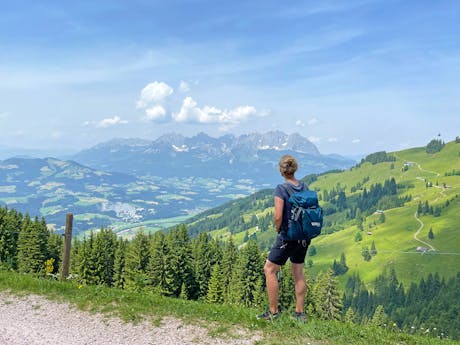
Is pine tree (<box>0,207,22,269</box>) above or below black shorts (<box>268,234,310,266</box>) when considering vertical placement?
below

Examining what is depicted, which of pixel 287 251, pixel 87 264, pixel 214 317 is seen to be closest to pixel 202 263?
pixel 87 264

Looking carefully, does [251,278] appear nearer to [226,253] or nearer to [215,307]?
[226,253]

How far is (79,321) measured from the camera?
1286cm

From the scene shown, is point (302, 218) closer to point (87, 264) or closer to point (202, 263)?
point (87, 264)

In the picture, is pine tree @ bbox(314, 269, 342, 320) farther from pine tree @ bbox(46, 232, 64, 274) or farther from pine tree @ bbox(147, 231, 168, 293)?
pine tree @ bbox(46, 232, 64, 274)

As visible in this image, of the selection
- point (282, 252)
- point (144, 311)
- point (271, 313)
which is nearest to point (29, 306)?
point (144, 311)

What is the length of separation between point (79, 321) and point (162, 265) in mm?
49132

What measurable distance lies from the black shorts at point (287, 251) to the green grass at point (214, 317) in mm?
1924

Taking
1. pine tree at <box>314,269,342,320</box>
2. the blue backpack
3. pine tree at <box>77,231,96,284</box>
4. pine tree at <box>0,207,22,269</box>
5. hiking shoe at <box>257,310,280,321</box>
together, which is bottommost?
pine tree at <box>314,269,342,320</box>

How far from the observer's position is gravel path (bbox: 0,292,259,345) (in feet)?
36.8

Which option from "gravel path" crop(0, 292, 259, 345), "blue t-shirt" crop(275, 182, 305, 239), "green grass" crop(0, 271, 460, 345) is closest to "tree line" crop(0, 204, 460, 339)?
"green grass" crop(0, 271, 460, 345)

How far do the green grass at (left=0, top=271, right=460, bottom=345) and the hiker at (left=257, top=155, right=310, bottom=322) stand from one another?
665mm

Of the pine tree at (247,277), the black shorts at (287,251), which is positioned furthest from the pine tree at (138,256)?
the black shorts at (287,251)

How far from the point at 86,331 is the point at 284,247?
21.1 ft
